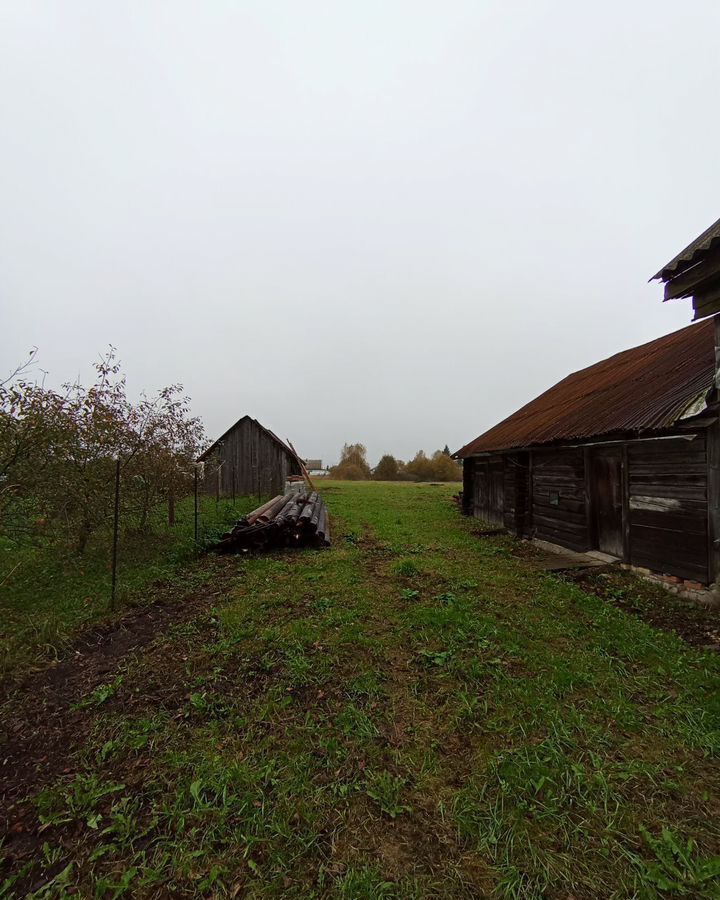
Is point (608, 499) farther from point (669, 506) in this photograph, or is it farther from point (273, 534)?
point (273, 534)

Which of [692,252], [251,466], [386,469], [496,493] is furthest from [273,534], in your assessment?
[386,469]

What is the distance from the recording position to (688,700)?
11.2 ft

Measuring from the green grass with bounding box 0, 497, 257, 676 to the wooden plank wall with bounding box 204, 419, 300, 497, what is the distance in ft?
30.1

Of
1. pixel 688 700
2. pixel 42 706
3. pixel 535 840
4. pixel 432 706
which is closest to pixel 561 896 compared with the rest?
pixel 535 840

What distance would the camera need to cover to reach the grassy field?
2.02 meters

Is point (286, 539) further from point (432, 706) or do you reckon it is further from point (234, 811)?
point (234, 811)

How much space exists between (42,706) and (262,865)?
2.66 meters

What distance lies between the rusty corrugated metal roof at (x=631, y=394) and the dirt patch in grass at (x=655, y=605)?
8.61 ft

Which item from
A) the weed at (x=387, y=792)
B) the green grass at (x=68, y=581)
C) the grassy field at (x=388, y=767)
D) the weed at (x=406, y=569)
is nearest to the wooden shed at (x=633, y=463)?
the grassy field at (x=388, y=767)

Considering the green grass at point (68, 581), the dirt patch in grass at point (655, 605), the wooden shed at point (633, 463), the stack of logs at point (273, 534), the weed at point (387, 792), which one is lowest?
the weed at point (387, 792)

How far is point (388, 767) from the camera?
2680 millimetres

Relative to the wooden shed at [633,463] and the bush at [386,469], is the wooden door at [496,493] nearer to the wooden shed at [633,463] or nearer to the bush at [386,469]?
the wooden shed at [633,463]

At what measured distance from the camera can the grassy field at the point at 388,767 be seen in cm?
202

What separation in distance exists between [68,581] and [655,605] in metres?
9.44
